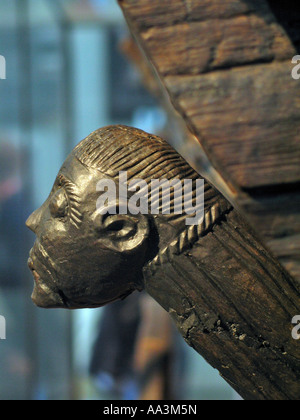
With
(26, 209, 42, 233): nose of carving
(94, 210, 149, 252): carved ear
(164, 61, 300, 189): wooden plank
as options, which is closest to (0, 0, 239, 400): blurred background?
(26, 209, 42, 233): nose of carving

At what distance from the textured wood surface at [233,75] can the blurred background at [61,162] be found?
2033 mm

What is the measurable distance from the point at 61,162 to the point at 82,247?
2502mm

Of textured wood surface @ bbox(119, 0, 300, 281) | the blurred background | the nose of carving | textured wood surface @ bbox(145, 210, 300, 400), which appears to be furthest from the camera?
the blurred background

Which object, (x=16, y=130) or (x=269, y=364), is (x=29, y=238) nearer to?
(x=16, y=130)

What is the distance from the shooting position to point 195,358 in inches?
157

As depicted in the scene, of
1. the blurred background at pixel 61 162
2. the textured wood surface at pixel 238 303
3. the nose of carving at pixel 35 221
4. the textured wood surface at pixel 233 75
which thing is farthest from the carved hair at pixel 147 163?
the blurred background at pixel 61 162

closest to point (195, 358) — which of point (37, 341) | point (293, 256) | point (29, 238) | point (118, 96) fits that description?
point (37, 341)

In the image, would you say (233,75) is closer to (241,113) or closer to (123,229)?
(241,113)

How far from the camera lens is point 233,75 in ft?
3.14

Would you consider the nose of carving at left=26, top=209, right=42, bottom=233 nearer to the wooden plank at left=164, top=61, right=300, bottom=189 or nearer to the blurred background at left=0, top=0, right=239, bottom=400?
the wooden plank at left=164, top=61, right=300, bottom=189

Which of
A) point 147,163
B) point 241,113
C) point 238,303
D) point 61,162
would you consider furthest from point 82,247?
point 61,162

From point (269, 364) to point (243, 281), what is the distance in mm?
207

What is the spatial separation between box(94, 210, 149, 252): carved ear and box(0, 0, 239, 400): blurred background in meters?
1.66

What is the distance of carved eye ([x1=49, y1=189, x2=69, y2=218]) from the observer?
4.39 ft
